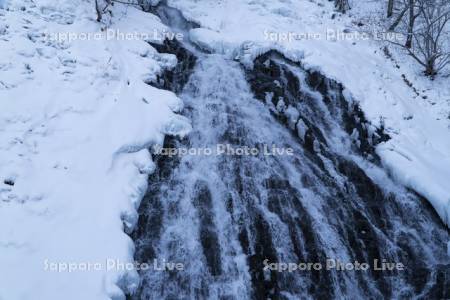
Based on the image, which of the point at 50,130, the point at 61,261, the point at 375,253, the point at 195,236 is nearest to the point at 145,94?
the point at 50,130

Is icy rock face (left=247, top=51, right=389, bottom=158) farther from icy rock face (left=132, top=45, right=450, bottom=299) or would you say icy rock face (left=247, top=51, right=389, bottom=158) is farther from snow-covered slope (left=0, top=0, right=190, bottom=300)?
snow-covered slope (left=0, top=0, right=190, bottom=300)

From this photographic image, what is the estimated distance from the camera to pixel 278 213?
8.67m

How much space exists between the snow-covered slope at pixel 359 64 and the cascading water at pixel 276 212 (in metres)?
0.56

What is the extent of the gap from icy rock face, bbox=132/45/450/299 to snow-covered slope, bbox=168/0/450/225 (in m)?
0.53

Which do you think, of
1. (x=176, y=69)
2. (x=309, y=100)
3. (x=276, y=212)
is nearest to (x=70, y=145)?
(x=276, y=212)

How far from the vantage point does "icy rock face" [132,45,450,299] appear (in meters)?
7.70

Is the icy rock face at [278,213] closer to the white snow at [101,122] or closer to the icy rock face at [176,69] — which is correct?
the icy rock face at [176,69]

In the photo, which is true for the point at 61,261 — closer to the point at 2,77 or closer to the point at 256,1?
the point at 2,77

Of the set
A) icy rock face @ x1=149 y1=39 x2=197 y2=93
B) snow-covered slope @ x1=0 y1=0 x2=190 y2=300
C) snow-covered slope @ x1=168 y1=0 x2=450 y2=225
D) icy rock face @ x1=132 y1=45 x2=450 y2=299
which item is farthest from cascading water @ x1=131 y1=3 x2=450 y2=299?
snow-covered slope @ x1=0 y1=0 x2=190 y2=300

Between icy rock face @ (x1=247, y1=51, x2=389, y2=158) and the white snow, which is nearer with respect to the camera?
the white snow

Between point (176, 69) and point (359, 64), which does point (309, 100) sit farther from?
point (176, 69)

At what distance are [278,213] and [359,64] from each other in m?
7.39

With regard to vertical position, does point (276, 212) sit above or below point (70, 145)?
below

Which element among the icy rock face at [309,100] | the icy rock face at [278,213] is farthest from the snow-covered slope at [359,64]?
the icy rock face at [278,213]
